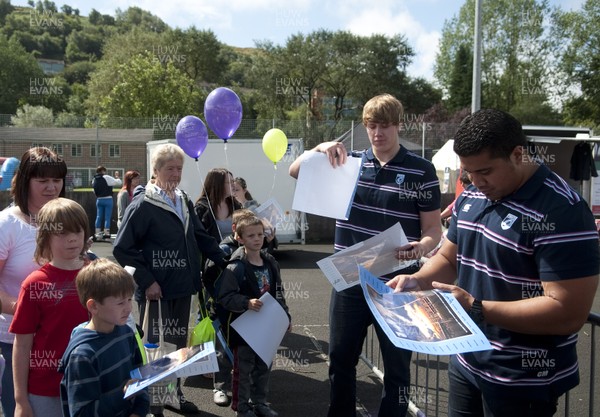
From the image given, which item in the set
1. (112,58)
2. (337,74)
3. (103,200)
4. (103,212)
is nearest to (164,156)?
(103,200)

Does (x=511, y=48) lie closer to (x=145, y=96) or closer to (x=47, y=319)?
(x=145, y=96)

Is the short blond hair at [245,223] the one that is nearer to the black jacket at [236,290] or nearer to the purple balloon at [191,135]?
the black jacket at [236,290]

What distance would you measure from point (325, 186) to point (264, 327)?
1.49 metres

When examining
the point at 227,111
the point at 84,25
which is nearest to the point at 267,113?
the point at 227,111

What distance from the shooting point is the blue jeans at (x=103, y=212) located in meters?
14.1

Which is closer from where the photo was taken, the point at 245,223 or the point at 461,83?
the point at 245,223

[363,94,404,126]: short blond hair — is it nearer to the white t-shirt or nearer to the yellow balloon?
the white t-shirt

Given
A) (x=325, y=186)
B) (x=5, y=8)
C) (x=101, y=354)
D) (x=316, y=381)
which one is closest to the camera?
(x=101, y=354)

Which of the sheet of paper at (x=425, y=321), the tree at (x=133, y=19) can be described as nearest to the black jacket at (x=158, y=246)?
the sheet of paper at (x=425, y=321)

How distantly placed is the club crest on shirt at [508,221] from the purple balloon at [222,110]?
4.30 metres

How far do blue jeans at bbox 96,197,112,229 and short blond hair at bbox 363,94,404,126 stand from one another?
12119 millimetres

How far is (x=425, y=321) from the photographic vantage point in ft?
6.77

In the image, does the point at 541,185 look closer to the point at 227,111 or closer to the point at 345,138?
the point at 227,111

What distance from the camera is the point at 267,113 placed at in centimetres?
5266
